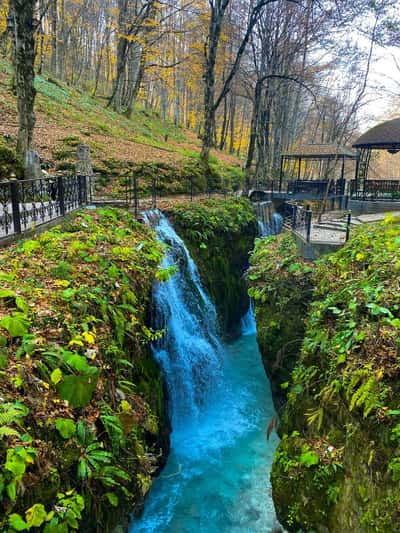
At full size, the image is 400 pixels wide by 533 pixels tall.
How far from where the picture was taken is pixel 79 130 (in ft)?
67.3

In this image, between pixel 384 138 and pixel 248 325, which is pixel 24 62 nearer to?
pixel 248 325

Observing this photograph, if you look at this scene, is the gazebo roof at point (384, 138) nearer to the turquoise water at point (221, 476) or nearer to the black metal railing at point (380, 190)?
the black metal railing at point (380, 190)

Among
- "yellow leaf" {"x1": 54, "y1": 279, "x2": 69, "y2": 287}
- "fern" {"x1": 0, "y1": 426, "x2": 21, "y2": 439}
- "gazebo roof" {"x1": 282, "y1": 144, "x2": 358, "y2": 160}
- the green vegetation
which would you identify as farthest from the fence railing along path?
"gazebo roof" {"x1": 282, "y1": 144, "x2": 358, "y2": 160}

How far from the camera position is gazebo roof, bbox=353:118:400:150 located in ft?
59.0

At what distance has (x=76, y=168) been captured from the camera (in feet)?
45.8

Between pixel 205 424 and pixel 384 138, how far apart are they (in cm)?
1621

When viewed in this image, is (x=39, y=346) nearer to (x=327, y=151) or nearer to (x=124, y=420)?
(x=124, y=420)

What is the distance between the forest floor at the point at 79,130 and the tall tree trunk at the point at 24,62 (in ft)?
13.1

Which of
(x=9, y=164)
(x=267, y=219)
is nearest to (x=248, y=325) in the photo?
(x=267, y=219)

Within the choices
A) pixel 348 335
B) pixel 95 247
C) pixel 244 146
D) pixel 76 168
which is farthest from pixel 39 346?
pixel 244 146

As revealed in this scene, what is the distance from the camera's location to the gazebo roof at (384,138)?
59.0 feet

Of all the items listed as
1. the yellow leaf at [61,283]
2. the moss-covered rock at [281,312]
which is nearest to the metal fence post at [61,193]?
the yellow leaf at [61,283]

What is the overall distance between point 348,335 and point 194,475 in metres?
3.93

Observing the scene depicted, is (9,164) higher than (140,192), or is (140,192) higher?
(9,164)
